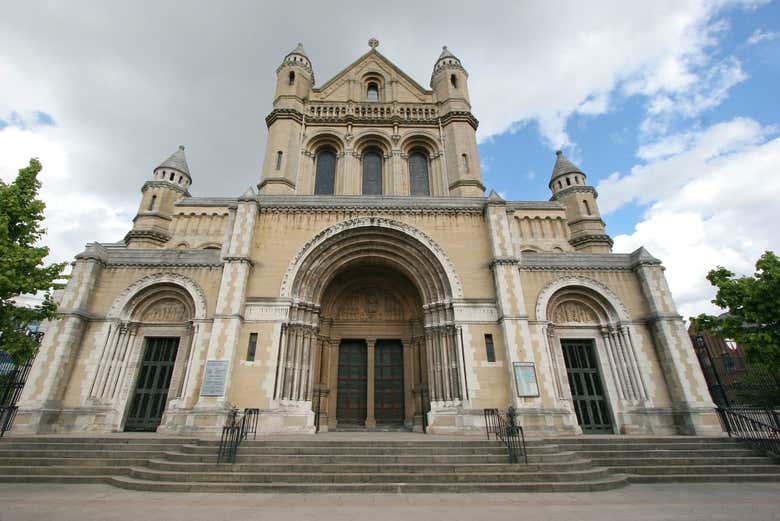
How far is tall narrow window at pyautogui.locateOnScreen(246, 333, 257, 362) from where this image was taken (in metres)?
12.0

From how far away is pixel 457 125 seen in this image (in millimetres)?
20297

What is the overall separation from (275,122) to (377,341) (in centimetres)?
1393

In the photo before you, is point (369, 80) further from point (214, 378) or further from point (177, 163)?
point (214, 378)

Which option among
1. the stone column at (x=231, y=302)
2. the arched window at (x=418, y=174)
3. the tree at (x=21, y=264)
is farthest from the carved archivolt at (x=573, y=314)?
the tree at (x=21, y=264)

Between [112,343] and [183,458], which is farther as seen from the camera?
[112,343]

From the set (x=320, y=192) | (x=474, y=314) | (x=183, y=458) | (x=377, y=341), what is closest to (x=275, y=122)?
(x=320, y=192)

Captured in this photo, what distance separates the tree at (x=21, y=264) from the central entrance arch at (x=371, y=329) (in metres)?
6.81

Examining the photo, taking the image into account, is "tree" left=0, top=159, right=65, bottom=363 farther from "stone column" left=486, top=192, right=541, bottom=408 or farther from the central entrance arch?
"stone column" left=486, top=192, right=541, bottom=408

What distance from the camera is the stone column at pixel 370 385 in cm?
1401

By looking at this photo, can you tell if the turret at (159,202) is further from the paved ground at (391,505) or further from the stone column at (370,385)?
the paved ground at (391,505)

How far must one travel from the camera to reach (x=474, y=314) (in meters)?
12.9

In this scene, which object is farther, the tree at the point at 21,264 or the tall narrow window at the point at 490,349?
the tall narrow window at the point at 490,349

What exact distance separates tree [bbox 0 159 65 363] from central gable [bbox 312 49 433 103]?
15.8m

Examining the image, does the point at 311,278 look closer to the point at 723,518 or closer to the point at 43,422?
the point at 43,422
